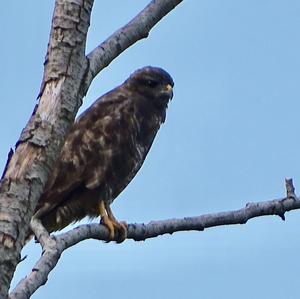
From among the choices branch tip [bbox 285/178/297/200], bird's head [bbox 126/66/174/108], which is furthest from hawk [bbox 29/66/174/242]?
branch tip [bbox 285/178/297/200]

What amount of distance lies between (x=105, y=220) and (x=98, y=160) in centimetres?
82

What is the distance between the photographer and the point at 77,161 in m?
8.12

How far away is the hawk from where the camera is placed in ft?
26.1

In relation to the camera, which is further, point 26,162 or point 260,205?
point 260,205

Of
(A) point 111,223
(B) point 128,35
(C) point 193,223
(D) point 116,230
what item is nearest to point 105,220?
(A) point 111,223

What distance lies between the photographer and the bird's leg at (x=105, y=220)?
22.9ft

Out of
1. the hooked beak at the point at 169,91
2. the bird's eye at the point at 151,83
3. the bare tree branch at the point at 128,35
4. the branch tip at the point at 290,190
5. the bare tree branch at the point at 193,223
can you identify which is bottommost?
the bare tree branch at the point at 193,223

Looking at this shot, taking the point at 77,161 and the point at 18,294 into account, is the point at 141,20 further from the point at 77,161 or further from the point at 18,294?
the point at 77,161

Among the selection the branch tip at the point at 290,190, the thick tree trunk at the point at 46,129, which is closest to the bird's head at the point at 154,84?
the branch tip at the point at 290,190

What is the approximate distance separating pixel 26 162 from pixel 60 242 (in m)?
0.89

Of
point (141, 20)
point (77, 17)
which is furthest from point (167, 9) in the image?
point (77, 17)

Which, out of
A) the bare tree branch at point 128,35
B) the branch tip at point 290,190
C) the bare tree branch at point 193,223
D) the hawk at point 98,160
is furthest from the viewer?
the hawk at point 98,160

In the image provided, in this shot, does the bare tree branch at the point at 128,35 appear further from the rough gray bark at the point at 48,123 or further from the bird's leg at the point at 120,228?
the bird's leg at the point at 120,228

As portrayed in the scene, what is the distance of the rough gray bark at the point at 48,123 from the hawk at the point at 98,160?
11.7 feet
